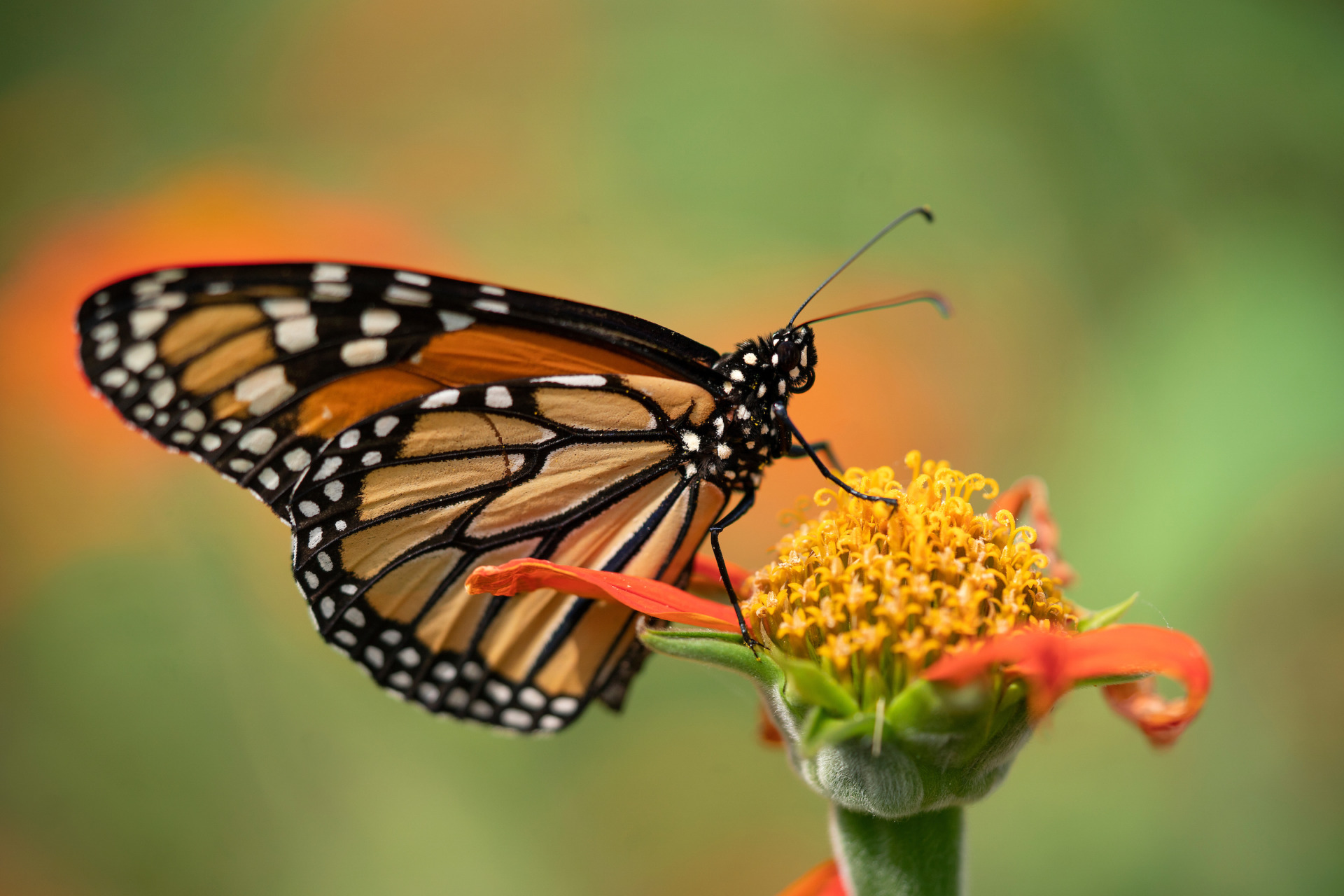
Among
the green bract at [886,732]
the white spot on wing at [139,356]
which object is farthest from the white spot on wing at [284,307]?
the green bract at [886,732]

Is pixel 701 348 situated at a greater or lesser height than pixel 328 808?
greater

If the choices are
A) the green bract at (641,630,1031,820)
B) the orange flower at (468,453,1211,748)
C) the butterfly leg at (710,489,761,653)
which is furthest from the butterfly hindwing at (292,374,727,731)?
the green bract at (641,630,1031,820)

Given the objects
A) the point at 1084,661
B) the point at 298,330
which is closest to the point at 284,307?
the point at 298,330

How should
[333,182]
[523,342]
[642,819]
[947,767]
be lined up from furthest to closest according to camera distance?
[333,182] → [642,819] → [523,342] → [947,767]

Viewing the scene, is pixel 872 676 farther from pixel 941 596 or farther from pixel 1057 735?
pixel 1057 735

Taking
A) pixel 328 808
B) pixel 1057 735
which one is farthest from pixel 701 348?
pixel 328 808

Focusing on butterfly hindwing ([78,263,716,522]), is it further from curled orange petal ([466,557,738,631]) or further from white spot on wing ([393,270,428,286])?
curled orange petal ([466,557,738,631])

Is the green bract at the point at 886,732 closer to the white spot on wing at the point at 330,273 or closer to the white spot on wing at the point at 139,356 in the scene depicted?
the white spot on wing at the point at 330,273
